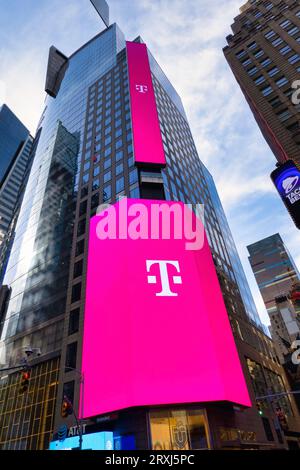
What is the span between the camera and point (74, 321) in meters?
39.7

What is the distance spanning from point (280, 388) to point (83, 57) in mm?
102373

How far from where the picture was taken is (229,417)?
29.4 m

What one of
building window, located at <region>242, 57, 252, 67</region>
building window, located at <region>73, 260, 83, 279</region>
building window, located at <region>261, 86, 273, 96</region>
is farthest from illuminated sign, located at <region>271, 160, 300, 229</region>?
building window, located at <region>242, 57, 252, 67</region>

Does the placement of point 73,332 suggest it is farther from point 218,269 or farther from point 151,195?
point 218,269

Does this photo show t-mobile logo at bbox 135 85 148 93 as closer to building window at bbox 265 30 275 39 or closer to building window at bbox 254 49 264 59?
building window at bbox 254 49 264 59

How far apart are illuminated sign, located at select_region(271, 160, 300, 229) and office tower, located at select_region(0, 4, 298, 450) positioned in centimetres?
1593

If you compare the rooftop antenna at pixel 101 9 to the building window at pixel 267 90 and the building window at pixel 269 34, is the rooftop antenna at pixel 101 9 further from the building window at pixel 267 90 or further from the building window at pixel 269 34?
the building window at pixel 267 90

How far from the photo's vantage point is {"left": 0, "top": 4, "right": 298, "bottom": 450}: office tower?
86.8 feet

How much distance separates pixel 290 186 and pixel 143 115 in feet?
131

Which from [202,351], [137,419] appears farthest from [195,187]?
[137,419]

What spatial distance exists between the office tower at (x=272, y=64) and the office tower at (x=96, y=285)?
15547 millimetres

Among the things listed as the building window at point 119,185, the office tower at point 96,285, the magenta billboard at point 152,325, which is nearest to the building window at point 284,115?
the magenta billboard at point 152,325

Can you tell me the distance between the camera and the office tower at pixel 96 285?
1041 inches

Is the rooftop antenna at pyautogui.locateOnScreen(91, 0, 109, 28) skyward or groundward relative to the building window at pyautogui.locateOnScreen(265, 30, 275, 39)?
skyward
